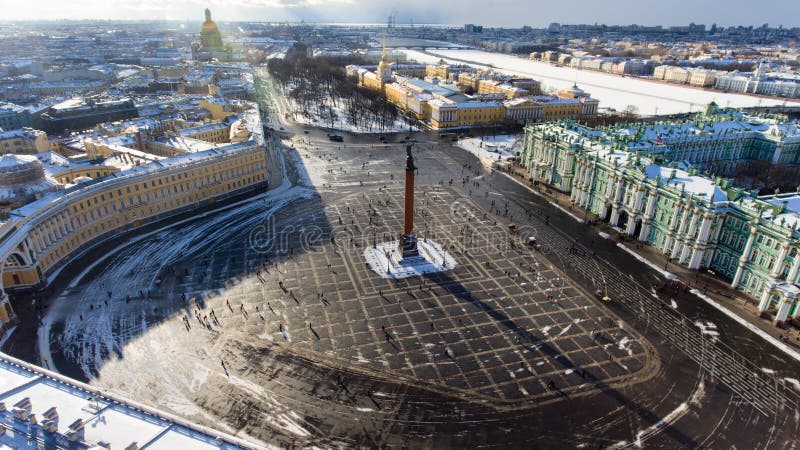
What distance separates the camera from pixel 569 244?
242 ft

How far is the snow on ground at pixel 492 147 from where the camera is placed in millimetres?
116781

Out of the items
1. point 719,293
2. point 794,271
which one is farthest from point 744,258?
point 794,271

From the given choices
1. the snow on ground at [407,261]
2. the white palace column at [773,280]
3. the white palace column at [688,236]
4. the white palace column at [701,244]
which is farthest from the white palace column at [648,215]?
the snow on ground at [407,261]

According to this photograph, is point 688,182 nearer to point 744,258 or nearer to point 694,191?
point 694,191

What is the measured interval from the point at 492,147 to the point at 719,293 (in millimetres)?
75132

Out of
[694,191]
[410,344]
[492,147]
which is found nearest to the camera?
[410,344]

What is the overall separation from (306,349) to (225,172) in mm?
50300

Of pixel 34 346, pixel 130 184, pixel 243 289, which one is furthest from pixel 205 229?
pixel 34 346

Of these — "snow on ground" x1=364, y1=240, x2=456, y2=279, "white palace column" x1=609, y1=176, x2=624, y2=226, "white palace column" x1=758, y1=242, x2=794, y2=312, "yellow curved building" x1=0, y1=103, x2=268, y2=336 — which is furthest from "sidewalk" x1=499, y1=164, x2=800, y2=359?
"yellow curved building" x1=0, y1=103, x2=268, y2=336

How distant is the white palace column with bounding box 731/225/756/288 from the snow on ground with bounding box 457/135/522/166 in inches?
2280

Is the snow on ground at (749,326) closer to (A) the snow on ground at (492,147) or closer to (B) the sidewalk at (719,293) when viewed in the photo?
(B) the sidewalk at (719,293)

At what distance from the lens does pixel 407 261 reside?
6612 centimetres

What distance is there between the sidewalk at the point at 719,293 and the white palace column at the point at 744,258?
3.67 ft

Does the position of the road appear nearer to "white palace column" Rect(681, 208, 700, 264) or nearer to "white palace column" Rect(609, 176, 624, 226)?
"white palace column" Rect(609, 176, 624, 226)
